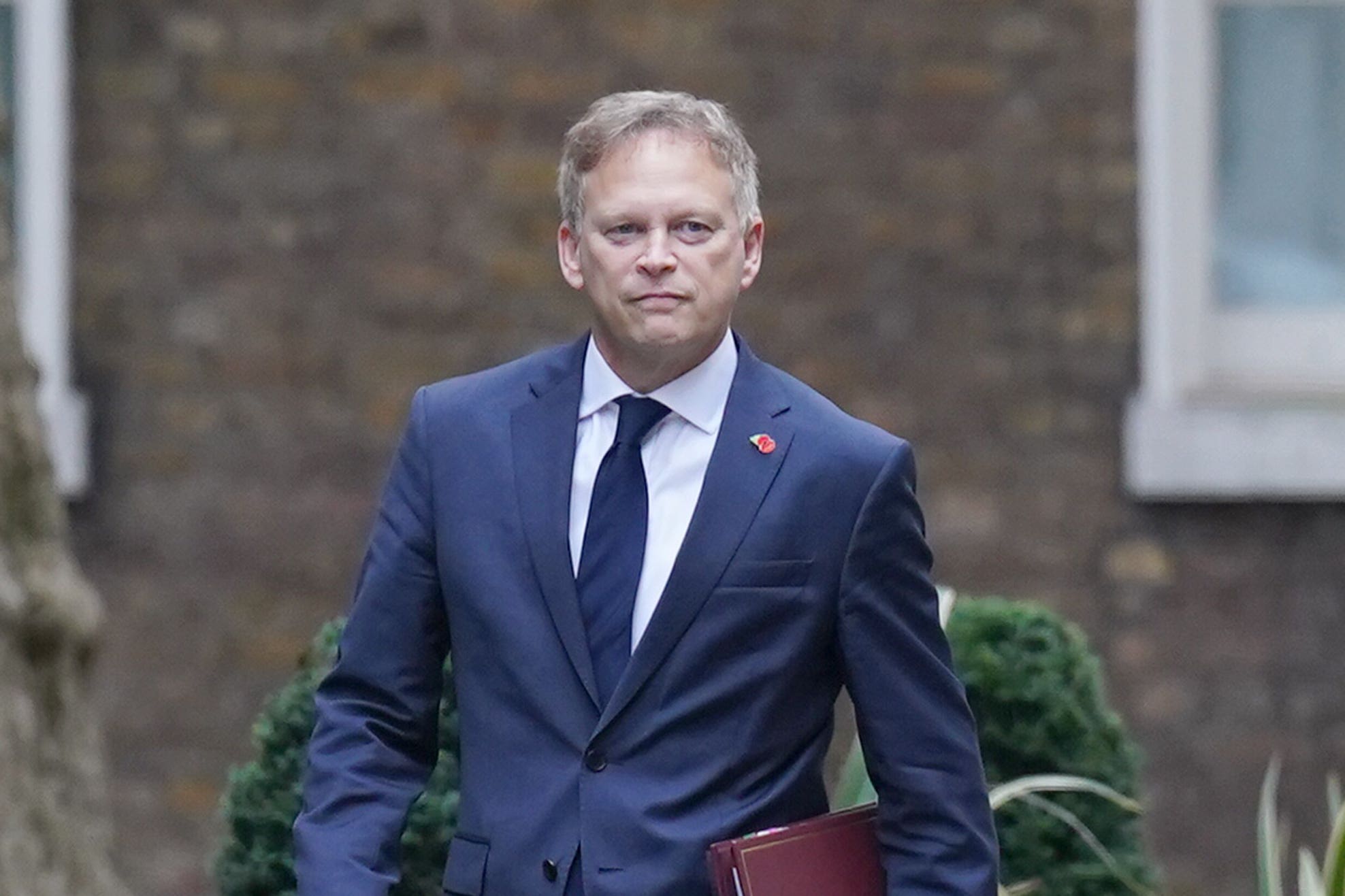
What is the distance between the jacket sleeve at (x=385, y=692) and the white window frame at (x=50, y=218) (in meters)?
3.61

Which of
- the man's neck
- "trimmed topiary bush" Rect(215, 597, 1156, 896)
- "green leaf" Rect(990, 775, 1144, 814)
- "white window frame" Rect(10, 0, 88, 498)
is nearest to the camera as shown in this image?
the man's neck

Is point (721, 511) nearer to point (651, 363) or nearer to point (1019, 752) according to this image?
point (651, 363)

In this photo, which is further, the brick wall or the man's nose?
the brick wall

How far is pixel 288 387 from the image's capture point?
20.6 ft

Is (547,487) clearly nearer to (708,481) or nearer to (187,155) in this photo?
(708,481)

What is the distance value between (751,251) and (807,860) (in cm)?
64

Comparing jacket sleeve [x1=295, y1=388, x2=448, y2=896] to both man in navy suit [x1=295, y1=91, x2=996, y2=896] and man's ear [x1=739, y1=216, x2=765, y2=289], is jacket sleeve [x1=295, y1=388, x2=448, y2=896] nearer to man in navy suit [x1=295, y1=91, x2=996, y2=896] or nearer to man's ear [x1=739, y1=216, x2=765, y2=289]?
man in navy suit [x1=295, y1=91, x2=996, y2=896]

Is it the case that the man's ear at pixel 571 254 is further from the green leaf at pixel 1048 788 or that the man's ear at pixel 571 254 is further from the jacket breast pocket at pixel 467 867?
the green leaf at pixel 1048 788

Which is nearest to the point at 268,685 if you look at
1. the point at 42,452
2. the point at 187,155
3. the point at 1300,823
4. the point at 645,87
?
the point at 187,155

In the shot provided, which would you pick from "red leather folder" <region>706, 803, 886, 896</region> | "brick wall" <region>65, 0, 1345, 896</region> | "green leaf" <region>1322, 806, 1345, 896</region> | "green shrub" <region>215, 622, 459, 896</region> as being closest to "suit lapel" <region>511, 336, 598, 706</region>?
"red leather folder" <region>706, 803, 886, 896</region>

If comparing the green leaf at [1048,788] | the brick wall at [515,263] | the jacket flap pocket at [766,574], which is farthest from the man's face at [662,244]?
the brick wall at [515,263]

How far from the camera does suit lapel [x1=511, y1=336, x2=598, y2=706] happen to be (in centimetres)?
260

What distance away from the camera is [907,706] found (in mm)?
2648

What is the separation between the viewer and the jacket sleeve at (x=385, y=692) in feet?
8.73
